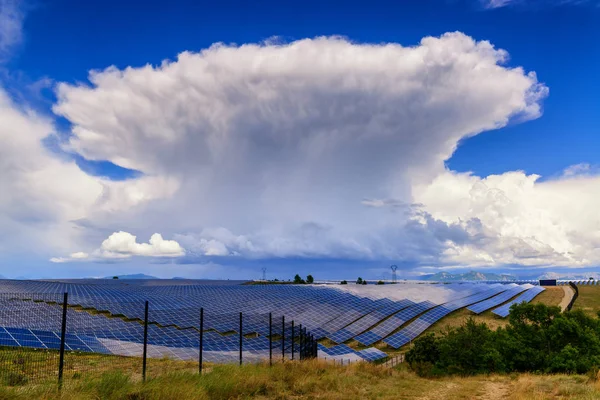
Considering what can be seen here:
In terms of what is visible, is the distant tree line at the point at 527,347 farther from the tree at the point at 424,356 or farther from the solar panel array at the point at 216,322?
the solar panel array at the point at 216,322

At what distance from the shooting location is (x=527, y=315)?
1384 inches

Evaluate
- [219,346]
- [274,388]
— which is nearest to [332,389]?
[274,388]

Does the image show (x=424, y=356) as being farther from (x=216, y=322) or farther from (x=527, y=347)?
(x=216, y=322)

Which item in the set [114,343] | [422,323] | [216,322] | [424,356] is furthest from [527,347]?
[114,343]

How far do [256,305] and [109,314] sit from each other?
2278cm

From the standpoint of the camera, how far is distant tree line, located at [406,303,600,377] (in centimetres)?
3059

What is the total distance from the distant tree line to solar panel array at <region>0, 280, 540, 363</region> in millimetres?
9559

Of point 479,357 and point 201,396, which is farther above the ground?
point 201,396

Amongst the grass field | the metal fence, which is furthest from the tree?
the grass field

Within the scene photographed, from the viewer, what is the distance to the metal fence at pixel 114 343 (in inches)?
742

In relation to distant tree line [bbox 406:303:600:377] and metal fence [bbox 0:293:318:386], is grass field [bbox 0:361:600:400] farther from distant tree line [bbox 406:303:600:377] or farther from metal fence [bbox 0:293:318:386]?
distant tree line [bbox 406:303:600:377]

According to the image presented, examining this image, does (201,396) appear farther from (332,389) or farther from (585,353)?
(585,353)

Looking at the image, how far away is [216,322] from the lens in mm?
40594

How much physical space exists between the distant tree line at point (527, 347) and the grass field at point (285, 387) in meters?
7.65
